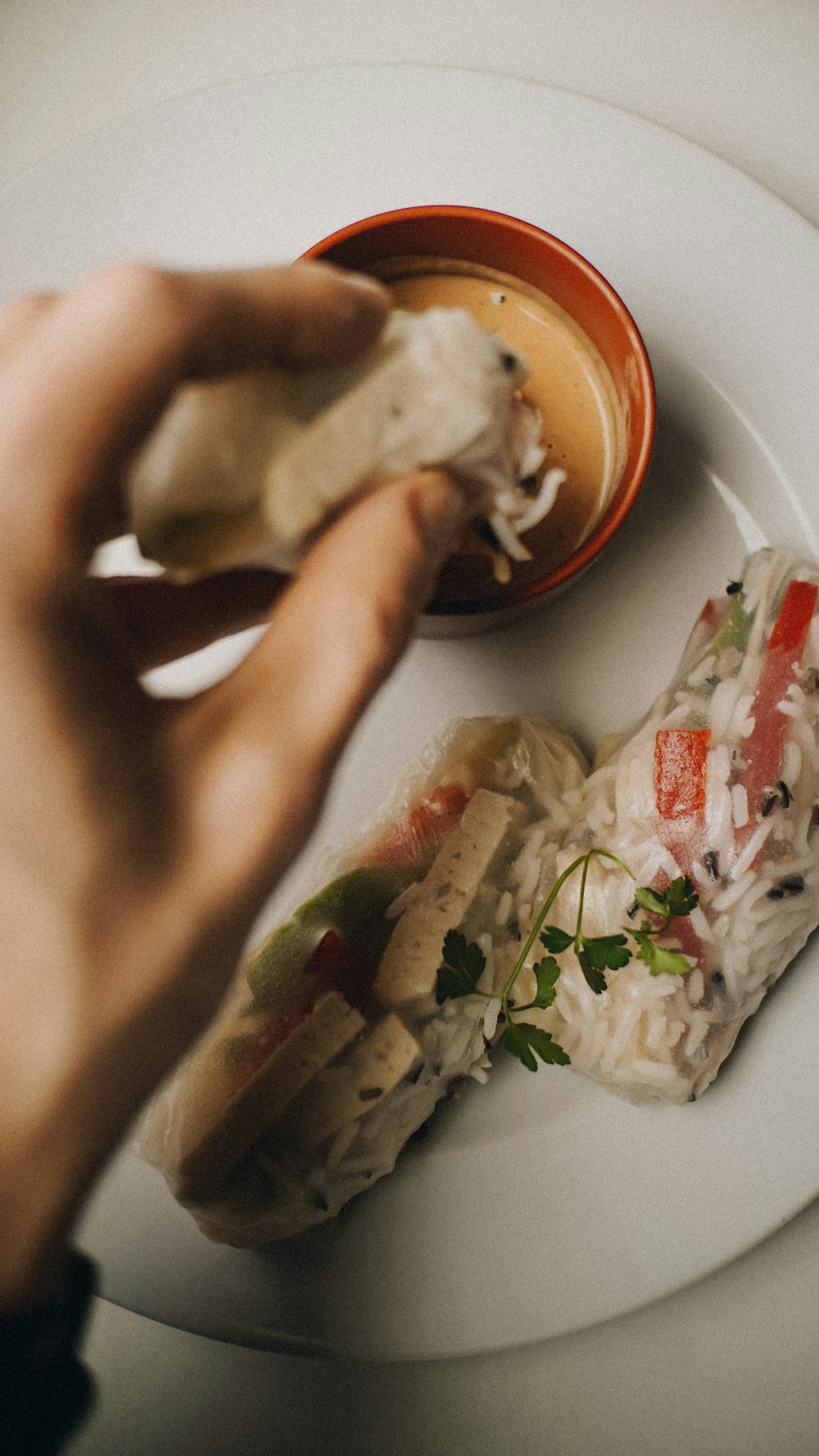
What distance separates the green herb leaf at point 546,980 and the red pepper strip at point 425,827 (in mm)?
255

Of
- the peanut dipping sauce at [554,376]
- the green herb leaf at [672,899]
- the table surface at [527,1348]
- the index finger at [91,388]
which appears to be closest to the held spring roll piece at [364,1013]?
the green herb leaf at [672,899]

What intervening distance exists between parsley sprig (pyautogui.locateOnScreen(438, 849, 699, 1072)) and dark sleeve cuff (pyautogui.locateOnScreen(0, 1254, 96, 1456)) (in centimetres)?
58

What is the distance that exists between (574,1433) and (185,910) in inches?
53.8

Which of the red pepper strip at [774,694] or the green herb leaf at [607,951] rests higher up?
the red pepper strip at [774,694]

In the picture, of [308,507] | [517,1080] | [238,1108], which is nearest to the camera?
[308,507]

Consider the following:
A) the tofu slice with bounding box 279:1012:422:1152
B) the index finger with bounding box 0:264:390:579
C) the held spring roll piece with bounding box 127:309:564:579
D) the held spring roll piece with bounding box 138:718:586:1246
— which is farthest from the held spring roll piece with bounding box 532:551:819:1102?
the index finger with bounding box 0:264:390:579

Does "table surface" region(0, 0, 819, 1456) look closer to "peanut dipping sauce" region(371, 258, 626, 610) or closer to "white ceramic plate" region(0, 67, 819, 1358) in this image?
"white ceramic plate" region(0, 67, 819, 1358)

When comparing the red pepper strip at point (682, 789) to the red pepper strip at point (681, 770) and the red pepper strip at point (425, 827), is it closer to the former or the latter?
the red pepper strip at point (681, 770)

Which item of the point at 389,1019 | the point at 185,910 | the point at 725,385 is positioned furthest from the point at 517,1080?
the point at 725,385

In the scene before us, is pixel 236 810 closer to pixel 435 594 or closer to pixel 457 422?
pixel 457 422

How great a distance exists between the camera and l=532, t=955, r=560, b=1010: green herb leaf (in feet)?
4.48

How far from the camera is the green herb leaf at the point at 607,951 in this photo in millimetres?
1289

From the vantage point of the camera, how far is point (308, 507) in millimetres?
895

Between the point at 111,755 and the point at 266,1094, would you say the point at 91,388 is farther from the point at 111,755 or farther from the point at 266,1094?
the point at 266,1094
